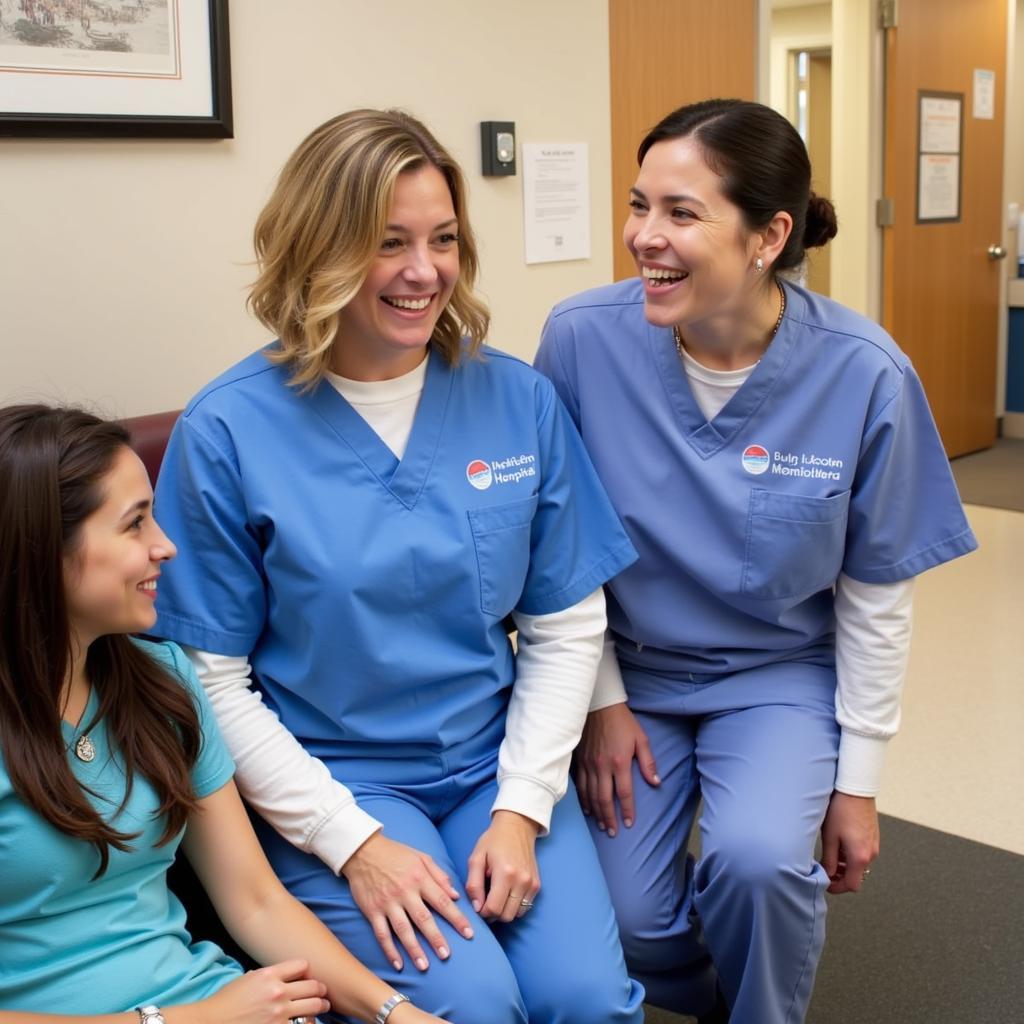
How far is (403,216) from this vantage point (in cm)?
140

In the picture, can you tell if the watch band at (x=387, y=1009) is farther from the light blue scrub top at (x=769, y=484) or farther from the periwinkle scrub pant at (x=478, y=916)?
the light blue scrub top at (x=769, y=484)

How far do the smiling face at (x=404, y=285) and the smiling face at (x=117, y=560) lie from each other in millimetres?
337

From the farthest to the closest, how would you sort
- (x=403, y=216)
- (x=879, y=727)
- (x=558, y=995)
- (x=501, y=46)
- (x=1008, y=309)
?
(x=1008, y=309) < (x=501, y=46) < (x=879, y=727) < (x=403, y=216) < (x=558, y=995)

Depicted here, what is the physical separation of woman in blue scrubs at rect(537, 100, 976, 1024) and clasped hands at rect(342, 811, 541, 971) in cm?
25

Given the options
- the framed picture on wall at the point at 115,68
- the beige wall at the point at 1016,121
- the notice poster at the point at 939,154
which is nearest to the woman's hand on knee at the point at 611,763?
the framed picture on wall at the point at 115,68

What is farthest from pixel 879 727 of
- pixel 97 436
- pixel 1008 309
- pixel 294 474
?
pixel 1008 309

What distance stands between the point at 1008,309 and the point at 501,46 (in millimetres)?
3866

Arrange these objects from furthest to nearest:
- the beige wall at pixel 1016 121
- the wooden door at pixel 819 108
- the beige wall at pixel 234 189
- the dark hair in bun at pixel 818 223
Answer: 1. the wooden door at pixel 819 108
2. the beige wall at pixel 1016 121
3. the beige wall at pixel 234 189
4. the dark hair in bun at pixel 818 223

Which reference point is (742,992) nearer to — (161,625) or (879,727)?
(879,727)

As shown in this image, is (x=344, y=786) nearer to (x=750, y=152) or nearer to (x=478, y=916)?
(x=478, y=916)

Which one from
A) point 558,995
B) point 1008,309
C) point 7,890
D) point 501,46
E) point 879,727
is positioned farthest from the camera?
point 1008,309

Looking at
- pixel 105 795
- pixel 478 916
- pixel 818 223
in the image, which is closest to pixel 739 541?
pixel 818 223

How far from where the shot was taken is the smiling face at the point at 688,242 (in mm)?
1546

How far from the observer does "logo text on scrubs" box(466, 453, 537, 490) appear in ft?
4.74
